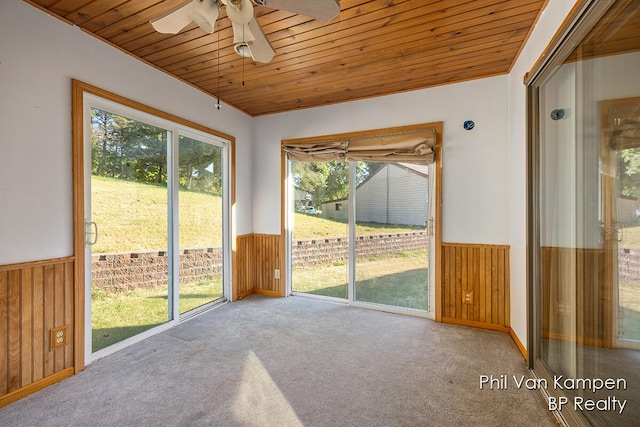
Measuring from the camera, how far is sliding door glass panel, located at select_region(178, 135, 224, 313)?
9.82 feet

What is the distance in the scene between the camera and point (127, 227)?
8.10 feet

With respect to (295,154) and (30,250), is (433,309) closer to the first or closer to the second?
(295,154)

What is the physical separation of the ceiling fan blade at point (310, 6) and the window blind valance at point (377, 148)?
192cm

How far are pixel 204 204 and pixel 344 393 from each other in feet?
8.17

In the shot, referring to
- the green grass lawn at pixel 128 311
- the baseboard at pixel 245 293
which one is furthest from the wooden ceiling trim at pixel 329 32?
the baseboard at pixel 245 293

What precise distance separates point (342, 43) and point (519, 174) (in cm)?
188

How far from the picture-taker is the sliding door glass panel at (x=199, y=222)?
299 centimetres

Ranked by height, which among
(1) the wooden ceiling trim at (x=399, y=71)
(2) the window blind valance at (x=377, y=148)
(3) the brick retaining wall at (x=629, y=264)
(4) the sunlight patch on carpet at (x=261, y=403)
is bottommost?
(4) the sunlight patch on carpet at (x=261, y=403)

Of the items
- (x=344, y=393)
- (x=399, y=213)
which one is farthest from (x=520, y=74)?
(x=344, y=393)

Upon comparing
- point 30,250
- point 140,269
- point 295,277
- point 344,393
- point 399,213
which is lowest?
point 344,393

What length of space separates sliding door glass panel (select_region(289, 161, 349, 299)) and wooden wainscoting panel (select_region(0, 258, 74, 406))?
240 cm

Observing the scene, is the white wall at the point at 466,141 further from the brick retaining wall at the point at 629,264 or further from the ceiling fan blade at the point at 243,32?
the ceiling fan blade at the point at 243,32

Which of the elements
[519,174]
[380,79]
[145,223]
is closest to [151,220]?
[145,223]

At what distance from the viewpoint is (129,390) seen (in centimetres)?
183
